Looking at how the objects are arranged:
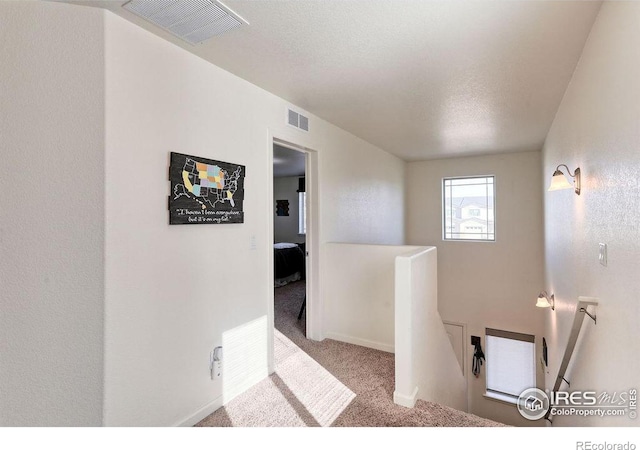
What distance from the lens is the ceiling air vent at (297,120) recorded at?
9.99ft

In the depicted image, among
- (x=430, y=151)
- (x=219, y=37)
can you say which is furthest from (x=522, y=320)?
(x=219, y=37)

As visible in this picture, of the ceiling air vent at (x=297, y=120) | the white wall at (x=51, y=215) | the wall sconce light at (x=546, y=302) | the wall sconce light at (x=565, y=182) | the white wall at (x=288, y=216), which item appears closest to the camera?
the white wall at (x=51, y=215)

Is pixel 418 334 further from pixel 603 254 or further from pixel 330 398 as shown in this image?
pixel 603 254

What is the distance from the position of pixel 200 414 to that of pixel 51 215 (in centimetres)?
151

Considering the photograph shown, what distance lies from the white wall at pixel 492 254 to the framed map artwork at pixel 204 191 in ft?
16.0

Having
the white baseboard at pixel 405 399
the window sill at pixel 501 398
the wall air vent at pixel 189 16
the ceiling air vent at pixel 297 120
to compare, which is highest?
the wall air vent at pixel 189 16

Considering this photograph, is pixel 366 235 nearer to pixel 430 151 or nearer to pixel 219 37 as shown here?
pixel 430 151

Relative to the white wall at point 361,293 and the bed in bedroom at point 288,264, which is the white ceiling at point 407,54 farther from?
the bed in bedroom at point 288,264

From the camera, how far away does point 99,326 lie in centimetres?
165

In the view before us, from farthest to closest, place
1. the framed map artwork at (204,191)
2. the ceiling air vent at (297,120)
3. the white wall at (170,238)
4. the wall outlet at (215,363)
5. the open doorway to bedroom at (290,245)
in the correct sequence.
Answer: the open doorway to bedroom at (290,245) < the ceiling air vent at (297,120) < the wall outlet at (215,363) < the framed map artwork at (204,191) < the white wall at (170,238)

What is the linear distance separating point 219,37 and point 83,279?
1.57 m

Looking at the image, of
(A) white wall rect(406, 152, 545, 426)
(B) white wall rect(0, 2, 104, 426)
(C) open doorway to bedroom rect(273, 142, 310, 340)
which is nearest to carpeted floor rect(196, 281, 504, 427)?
(C) open doorway to bedroom rect(273, 142, 310, 340)

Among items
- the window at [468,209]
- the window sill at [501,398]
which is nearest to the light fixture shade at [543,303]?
the window at [468,209]

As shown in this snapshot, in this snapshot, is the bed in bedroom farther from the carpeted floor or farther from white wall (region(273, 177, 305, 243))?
the carpeted floor
